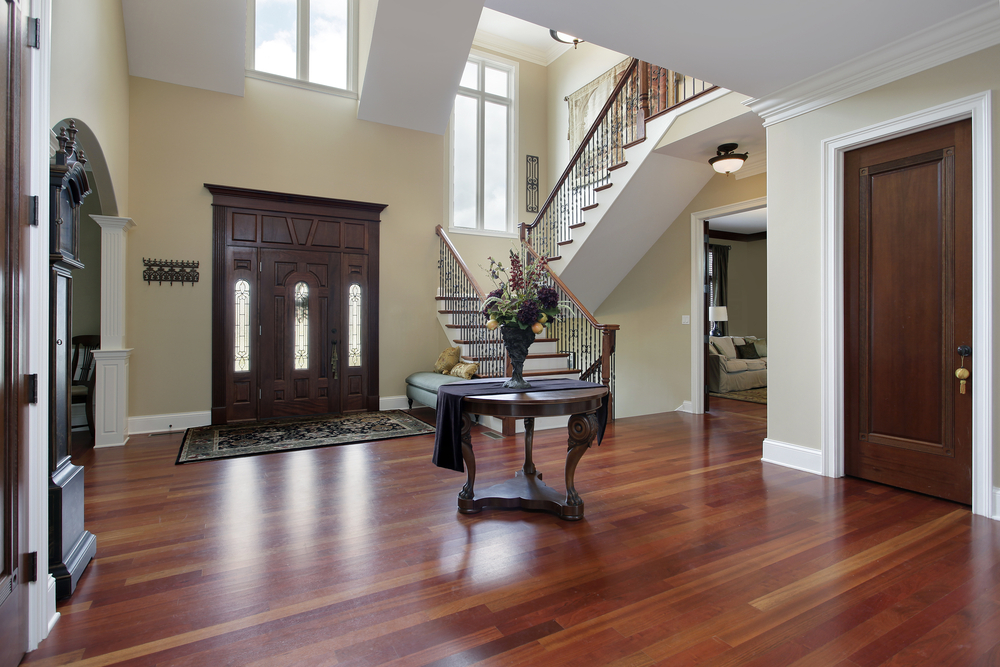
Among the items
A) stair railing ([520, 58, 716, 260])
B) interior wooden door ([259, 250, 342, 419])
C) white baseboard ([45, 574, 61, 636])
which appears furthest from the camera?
interior wooden door ([259, 250, 342, 419])

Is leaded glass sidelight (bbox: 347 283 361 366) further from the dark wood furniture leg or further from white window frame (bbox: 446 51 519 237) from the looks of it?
the dark wood furniture leg

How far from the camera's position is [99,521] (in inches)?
118

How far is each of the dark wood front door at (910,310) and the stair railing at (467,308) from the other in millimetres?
3181

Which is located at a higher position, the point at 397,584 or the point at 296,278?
the point at 296,278

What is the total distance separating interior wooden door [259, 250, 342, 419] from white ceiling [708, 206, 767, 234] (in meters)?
6.75

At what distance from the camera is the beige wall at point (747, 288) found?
1186 cm

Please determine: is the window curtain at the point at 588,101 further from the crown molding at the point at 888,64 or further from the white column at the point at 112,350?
the white column at the point at 112,350

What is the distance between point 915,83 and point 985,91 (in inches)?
15.9

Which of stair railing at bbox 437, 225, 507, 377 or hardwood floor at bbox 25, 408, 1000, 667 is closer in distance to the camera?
hardwood floor at bbox 25, 408, 1000, 667

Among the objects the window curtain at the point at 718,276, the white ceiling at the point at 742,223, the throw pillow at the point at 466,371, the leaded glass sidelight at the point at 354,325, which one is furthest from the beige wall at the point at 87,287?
the window curtain at the point at 718,276

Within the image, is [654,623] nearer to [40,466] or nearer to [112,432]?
[40,466]

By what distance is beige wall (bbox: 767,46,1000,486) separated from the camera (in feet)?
12.2

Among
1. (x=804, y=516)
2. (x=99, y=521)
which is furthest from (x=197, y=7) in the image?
(x=804, y=516)

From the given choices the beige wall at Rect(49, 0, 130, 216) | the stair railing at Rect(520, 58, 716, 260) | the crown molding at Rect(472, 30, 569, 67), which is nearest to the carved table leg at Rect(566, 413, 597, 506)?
the beige wall at Rect(49, 0, 130, 216)
